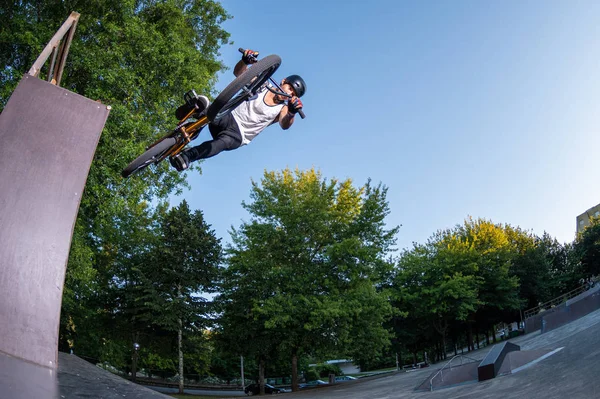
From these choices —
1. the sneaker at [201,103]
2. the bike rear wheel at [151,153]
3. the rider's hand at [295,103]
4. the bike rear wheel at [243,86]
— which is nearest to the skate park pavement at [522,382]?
the bike rear wheel at [151,153]

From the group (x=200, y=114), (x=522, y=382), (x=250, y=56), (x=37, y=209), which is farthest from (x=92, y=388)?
(x=522, y=382)

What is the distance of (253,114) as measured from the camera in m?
6.73

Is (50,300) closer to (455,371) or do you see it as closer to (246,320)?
(455,371)

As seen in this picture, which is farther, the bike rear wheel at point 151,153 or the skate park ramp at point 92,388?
the bike rear wheel at point 151,153

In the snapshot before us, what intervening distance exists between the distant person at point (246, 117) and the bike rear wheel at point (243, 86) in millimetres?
170

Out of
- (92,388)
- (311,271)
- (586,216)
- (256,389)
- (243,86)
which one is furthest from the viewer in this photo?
(586,216)

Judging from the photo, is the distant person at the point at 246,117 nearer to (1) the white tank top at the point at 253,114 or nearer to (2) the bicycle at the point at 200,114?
(1) the white tank top at the point at 253,114

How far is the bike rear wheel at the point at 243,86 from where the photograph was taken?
586cm

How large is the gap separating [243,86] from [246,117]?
Answer: 2.35 feet

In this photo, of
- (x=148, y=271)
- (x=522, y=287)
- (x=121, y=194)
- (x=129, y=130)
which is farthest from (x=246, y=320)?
(x=522, y=287)

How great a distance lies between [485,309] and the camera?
40.5m

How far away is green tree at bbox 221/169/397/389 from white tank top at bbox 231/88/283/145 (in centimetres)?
1457

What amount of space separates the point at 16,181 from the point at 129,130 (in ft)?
31.2

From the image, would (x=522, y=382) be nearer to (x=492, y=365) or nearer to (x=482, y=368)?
(x=492, y=365)
